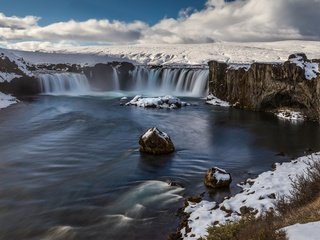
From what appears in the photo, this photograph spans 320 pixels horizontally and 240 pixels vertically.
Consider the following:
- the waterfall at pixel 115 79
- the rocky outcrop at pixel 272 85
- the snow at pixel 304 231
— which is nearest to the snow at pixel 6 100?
the waterfall at pixel 115 79

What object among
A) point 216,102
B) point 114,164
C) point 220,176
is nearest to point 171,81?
point 216,102

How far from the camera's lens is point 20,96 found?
59.7 meters

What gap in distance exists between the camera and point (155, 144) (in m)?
25.4

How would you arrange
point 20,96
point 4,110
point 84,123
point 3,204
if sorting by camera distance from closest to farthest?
point 3,204, point 84,123, point 4,110, point 20,96

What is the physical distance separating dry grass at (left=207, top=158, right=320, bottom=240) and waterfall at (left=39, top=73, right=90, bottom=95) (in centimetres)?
5853

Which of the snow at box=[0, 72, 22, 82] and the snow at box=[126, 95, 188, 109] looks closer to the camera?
the snow at box=[126, 95, 188, 109]

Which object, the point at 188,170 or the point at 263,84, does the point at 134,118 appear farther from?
the point at 188,170

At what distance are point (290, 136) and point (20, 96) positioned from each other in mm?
43446

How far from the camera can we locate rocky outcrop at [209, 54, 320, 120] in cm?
4038

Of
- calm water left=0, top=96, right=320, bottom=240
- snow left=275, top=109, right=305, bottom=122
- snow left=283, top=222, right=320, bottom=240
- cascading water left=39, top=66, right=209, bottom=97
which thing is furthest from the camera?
cascading water left=39, top=66, right=209, bottom=97

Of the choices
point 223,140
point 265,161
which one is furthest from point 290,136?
point 265,161

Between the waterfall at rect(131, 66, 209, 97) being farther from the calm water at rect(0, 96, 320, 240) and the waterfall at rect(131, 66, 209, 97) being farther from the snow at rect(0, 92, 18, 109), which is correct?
the snow at rect(0, 92, 18, 109)

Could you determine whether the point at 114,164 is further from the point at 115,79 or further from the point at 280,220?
the point at 115,79

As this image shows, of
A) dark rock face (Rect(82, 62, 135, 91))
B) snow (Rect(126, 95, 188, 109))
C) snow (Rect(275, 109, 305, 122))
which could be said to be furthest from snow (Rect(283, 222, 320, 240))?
dark rock face (Rect(82, 62, 135, 91))
